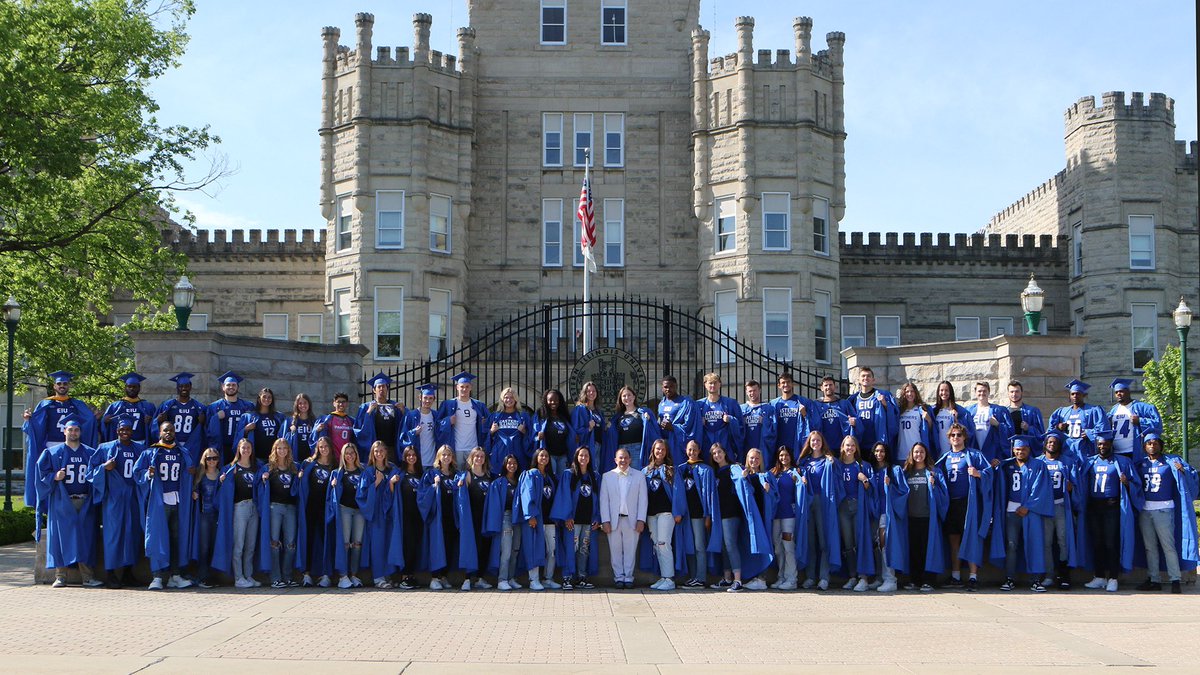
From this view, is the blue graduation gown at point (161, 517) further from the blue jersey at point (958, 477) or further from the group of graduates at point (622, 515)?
the blue jersey at point (958, 477)

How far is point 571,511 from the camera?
48.6ft

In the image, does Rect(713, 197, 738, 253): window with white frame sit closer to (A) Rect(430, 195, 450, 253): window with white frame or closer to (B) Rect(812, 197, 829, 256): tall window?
(B) Rect(812, 197, 829, 256): tall window

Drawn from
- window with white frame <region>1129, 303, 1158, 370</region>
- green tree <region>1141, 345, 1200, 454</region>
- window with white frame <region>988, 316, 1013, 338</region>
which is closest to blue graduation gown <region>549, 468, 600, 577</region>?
green tree <region>1141, 345, 1200, 454</region>

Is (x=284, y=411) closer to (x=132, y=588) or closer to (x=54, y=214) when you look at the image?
(x=132, y=588)

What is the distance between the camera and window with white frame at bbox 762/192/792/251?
35969 mm

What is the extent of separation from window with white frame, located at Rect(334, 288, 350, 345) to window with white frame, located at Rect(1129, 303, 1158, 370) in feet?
74.6

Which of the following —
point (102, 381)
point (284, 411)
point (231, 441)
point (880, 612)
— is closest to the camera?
point (880, 612)

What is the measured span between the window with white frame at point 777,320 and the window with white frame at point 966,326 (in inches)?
301

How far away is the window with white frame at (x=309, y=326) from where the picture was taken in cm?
3934

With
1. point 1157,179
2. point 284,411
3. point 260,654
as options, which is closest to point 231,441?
point 284,411

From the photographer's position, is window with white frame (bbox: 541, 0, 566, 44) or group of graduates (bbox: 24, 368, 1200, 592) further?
window with white frame (bbox: 541, 0, 566, 44)

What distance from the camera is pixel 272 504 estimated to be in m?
14.7

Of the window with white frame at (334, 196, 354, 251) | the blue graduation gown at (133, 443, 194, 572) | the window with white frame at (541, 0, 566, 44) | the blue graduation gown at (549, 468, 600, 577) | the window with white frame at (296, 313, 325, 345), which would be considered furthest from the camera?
the window with white frame at (296, 313, 325, 345)

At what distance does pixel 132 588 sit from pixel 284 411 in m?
4.22
